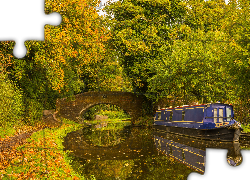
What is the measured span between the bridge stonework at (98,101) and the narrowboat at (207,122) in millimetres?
9006

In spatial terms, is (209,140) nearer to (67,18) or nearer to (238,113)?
(238,113)

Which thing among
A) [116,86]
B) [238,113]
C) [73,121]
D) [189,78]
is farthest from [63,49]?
[116,86]

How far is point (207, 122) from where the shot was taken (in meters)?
20.6

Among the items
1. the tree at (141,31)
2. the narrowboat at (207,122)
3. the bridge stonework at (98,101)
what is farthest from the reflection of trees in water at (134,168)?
the bridge stonework at (98,101)

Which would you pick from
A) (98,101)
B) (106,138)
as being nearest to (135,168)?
(106,138)

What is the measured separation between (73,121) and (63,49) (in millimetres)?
17780

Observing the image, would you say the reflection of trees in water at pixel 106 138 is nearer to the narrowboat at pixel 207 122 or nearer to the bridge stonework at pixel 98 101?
the narrowboat at pixel 207 122

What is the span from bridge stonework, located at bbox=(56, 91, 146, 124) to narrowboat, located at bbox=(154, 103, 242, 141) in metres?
9.01

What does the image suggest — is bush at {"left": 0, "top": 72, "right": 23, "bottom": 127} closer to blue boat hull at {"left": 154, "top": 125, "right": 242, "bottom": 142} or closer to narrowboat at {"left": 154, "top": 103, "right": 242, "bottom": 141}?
narrowboat at {"left": 154, "top": 103, "right": 242, "bottom": 141}

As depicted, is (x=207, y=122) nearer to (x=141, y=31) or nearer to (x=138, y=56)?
(x=138, y=56)

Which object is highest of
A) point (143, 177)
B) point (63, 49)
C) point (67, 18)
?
point (67, 18)

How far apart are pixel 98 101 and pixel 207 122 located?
17.7 meters

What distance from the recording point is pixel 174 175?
976cm

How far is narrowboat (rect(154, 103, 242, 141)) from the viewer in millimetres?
18688
